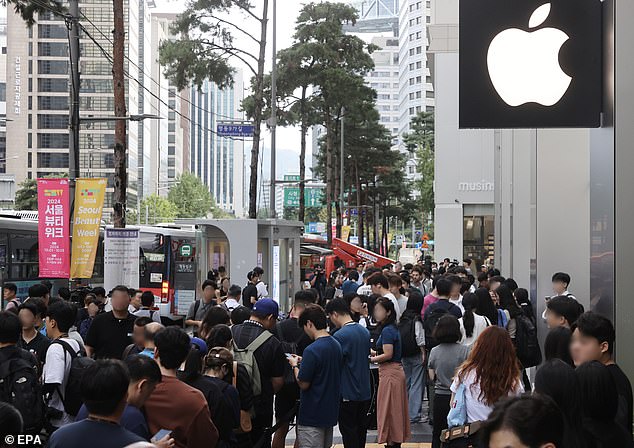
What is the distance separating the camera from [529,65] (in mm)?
6730

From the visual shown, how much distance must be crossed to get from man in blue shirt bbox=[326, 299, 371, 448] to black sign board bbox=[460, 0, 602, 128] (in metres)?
2.87

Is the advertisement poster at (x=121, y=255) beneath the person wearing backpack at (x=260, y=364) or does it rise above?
above

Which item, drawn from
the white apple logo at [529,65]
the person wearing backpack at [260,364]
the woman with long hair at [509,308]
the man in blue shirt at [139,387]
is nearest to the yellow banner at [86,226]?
the woman with long hair at [509,308]

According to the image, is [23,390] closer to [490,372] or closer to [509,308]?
[490,372]

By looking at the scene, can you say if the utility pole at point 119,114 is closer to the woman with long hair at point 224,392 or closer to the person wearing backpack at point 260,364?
the person wearing backpack at point 260,364

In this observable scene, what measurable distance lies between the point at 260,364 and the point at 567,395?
3678 millimetres

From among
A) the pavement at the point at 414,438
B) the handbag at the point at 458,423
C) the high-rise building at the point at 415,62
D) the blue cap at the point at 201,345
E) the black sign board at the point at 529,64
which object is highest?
the high-rise building at the point at 415,62

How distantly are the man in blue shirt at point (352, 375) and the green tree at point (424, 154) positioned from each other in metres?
53.9

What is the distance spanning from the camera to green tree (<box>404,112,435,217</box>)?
63.4 metres

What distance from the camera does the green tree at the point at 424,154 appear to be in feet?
208

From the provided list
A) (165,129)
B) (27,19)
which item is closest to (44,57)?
(165,129)

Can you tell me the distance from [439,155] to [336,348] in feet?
117

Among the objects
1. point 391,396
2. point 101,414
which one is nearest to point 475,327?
point 391,396

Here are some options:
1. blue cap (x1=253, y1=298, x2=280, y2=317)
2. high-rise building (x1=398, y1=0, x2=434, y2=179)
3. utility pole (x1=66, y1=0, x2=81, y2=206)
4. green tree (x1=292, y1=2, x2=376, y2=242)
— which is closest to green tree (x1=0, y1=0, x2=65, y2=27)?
utility pole (x1=66, y1=0, x2=81, y2=206)
